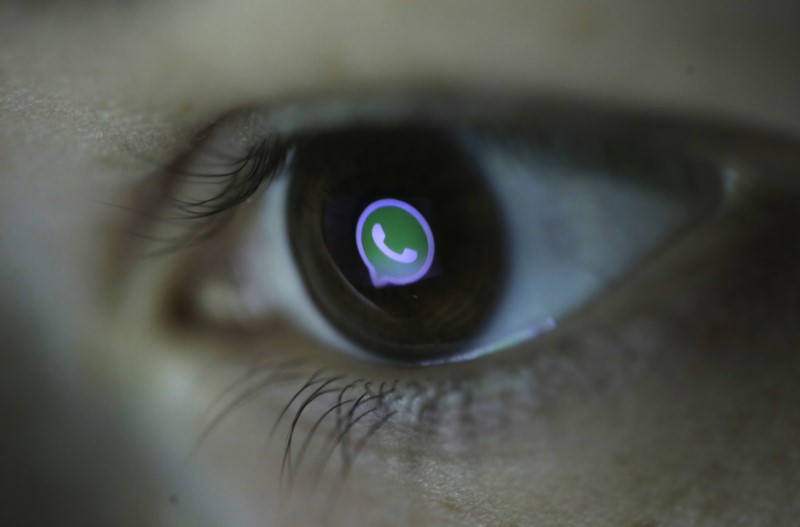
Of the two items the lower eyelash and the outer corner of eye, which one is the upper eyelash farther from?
the lower eyelash

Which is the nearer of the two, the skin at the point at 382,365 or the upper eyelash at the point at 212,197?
the skin at the point at 382,365

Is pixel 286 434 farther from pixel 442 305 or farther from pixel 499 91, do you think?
pixel 499 91

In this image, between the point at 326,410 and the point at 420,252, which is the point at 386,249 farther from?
the point at 326,410

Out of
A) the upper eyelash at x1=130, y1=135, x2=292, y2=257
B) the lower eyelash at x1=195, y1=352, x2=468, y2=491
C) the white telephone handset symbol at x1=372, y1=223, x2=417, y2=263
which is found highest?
the upper eyelash at x1=130, y1=135, x2=292, y2=257

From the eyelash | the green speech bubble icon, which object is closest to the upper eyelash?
the eyelash

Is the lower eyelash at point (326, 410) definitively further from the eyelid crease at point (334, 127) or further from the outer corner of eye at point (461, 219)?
the eyelid crease at point (334, 127)

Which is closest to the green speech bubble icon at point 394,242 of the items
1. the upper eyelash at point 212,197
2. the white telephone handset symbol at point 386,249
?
the white telephone handset symbol at point 386,249
